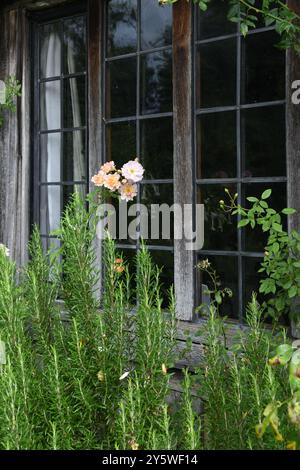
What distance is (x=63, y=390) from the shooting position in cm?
162

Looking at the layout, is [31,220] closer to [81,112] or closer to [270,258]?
[81,112]

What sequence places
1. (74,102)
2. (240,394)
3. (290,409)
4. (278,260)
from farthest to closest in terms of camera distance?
(74,102)
(278,260)
(240,394)
(290,409)

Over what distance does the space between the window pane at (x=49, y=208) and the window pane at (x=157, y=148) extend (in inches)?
28.6

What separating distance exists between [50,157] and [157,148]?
0.86 metres

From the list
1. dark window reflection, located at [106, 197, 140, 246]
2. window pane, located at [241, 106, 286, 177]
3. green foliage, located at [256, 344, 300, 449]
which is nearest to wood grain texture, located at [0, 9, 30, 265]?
dark window reflection, located at [106, 197, 140, 246]

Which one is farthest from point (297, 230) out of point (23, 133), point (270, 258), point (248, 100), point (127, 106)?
point (23, 133)

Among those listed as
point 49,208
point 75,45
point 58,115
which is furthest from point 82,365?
point 75,45

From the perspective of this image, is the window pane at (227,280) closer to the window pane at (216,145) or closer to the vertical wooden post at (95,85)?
the window pane at (216,145)

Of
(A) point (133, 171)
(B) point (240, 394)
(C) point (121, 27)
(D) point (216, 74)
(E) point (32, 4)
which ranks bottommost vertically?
(B) point (240, 394)

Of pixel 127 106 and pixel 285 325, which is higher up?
pixel 127 106

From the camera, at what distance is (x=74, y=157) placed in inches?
149

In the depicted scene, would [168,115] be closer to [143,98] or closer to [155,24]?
[143,98]

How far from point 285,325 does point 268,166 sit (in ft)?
2.41

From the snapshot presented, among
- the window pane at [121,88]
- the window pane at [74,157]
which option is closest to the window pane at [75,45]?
the window pane at [121,88]
